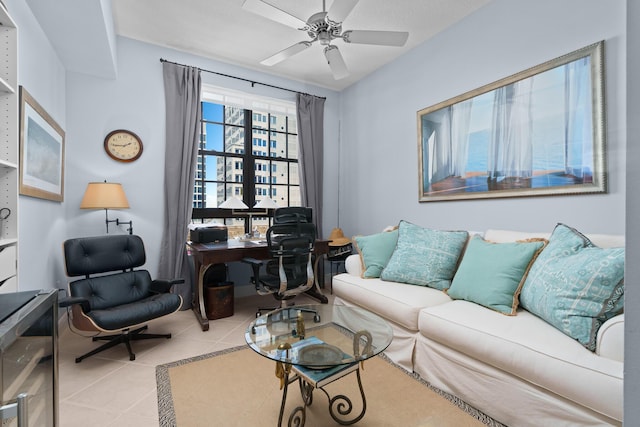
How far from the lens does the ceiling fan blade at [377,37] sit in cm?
230

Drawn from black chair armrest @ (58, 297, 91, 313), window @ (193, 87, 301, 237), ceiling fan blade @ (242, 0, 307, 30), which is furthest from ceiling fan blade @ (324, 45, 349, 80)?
black chair armrest @ (58, 297, 91, 313)

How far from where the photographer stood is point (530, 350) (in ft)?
4.65

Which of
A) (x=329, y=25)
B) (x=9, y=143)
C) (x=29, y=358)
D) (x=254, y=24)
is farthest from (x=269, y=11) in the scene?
(x=29, y=358)

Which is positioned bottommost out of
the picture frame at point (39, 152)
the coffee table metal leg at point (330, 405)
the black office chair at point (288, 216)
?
the coffee table metal leg at point (330, 405)

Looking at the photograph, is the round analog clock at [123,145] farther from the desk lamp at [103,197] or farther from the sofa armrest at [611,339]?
the sofa armrest at [611,339]

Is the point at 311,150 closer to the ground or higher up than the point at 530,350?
higher up

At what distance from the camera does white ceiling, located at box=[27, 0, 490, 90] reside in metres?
2.29

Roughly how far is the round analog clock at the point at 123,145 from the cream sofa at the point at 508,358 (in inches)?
113

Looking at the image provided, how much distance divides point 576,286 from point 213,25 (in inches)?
139

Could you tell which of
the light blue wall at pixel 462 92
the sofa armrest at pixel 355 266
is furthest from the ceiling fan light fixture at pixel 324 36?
the sofa armrest at pixel 355 266

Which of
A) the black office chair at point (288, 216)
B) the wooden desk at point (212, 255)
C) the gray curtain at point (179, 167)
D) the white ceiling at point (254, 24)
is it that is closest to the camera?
the white ceiling at point (254, 24)

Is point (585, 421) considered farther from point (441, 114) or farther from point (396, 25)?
point (396, 25)

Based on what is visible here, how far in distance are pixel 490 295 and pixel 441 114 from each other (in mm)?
1940

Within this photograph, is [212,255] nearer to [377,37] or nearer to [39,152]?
[39,152]
